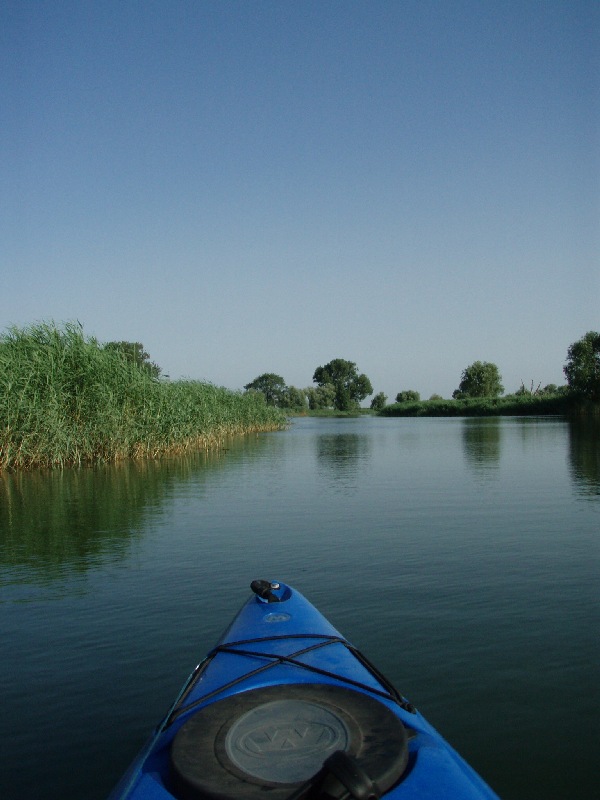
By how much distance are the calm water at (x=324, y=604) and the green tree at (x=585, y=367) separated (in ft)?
155

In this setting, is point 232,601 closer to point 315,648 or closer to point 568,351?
point 315,648

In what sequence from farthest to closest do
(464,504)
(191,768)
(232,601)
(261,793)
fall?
(464,504), (232,601), (191,768), (261,793)

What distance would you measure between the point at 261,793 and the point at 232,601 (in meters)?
3.84

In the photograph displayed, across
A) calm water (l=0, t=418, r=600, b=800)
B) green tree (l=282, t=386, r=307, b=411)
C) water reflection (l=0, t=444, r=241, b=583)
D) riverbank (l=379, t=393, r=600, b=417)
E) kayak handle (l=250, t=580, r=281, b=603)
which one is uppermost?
green tree (l=282, t=386, r=307, b=411)

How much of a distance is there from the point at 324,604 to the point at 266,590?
5.06 ft

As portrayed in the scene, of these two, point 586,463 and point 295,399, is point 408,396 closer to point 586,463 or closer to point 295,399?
point 295,399

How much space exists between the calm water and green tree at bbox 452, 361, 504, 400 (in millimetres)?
78450

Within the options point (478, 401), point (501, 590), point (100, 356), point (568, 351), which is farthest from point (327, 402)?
point (501, 590)

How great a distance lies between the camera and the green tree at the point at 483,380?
89562 mm

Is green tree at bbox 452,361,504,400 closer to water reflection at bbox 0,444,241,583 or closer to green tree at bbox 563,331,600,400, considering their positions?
green tree at bbox 563,331,600,400

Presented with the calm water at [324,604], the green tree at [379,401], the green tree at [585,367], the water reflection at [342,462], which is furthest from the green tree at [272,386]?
the calm water at [324,604]

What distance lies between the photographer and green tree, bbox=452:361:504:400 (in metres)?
89.6

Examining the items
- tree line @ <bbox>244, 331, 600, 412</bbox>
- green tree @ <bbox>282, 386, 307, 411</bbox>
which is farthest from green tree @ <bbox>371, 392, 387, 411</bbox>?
green tree @ <bbox>282, 386, 307, 411</bbox>

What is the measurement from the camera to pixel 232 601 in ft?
19.6
